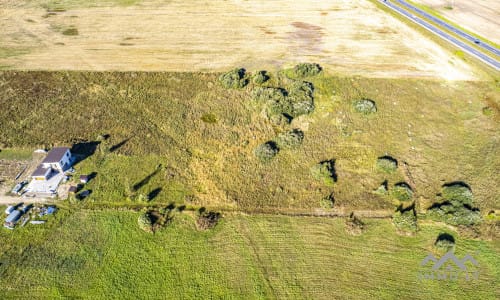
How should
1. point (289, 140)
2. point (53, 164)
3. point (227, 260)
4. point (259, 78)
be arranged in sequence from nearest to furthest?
point (227, 260), point (53, 164), point (289, 140), point (259, 78)

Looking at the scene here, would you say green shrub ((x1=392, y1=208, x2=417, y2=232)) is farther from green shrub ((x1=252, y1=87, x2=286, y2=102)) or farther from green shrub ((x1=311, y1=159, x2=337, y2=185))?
green shrub ((x1=252, y1=87, x2=286, y2=102))

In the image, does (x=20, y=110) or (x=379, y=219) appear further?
(x=20, y=110)

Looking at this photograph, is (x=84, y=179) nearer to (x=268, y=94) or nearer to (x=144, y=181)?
(x=144, y=181)

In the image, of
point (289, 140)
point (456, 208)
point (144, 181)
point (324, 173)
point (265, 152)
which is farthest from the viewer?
point (289, 140)

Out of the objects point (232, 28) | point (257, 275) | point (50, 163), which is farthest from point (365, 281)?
point (232, 28)

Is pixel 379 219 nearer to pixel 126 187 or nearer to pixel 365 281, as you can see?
pixel 365 281

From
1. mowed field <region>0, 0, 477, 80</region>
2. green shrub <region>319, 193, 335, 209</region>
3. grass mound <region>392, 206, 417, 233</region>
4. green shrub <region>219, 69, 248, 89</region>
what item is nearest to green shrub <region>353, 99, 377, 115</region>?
mowed field <region>0, 0, 477, 80</region>

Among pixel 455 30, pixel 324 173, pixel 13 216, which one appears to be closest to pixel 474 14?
pixel 455 30
